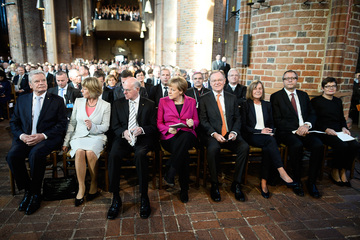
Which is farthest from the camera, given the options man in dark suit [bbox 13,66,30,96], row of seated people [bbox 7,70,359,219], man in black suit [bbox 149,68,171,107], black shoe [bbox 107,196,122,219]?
man in dark suit [bbox 13,66,30,96]

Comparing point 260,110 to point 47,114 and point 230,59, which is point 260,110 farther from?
point 230,59

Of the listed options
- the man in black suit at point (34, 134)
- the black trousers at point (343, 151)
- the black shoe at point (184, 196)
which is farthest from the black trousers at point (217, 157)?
the man in black suit at point (34, 134)

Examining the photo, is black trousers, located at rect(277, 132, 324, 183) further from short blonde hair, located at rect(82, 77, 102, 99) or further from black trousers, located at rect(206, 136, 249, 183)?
short blonde hair, located at rect(82, 77, 102, 99)

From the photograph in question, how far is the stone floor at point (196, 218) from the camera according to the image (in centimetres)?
240

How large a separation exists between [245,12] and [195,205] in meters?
→ 3.64

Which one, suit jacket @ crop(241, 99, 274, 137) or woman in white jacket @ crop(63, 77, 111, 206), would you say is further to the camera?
suit jacket @ crop(241, 99, 274, 137)

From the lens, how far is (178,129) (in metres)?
3.33

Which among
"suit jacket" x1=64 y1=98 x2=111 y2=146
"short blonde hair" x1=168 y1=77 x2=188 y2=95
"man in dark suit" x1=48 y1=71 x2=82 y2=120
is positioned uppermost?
"short blonde hair" x1=168 y1=77 x2=188 y2=95

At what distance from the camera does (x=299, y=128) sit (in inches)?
138

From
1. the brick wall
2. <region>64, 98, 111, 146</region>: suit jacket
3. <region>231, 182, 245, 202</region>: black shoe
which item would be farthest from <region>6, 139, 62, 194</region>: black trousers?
the brick wall

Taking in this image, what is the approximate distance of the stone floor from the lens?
2.40 meters

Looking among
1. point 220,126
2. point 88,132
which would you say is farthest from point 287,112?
point 88,132

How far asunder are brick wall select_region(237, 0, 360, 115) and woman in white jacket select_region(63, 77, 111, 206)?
2967mm

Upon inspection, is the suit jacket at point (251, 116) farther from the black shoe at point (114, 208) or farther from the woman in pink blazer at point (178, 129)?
the black shoe at point (114, 208)
